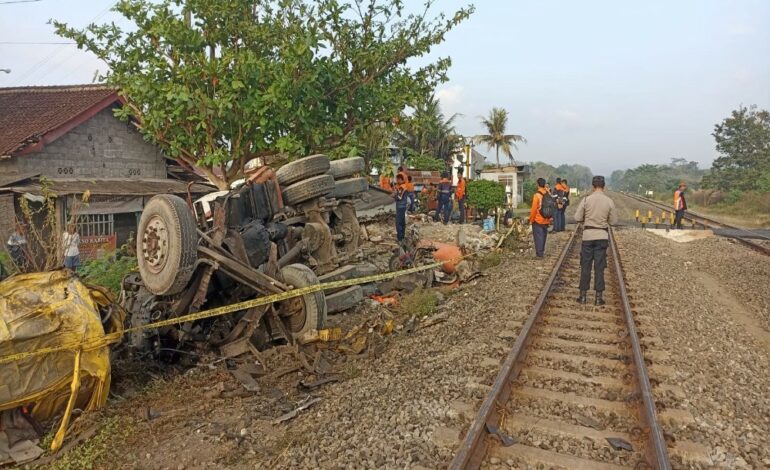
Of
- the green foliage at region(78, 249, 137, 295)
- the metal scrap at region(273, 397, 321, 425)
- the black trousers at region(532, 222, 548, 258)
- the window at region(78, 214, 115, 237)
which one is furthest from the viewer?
the window at region(78, 214, 115, 237)

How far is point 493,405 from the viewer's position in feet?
12.1

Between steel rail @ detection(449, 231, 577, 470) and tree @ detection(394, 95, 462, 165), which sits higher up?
tree @ detection(394, 95, 462, 165)

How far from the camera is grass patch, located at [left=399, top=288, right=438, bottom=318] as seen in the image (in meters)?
7.05

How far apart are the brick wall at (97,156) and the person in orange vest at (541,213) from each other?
11.7m

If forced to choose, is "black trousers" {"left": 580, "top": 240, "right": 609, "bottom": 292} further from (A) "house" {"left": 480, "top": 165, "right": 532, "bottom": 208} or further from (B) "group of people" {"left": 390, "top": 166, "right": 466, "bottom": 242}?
(A) "house" {"left": 480, "top": 165, "right": 532, "bottom": 208}

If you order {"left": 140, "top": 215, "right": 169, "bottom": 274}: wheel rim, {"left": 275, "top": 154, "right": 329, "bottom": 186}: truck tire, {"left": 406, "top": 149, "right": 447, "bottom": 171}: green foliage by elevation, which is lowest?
{"left": 140, "top": 215, "right": 169, "bottom": 274}: wheel rim

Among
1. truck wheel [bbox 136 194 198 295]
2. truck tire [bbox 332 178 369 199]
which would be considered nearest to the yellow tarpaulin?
truck wheel [bbox 136 194 198 295]

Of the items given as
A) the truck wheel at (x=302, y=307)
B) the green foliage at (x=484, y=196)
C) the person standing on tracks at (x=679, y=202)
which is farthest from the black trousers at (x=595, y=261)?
the green foliage at (x=484, y=196)

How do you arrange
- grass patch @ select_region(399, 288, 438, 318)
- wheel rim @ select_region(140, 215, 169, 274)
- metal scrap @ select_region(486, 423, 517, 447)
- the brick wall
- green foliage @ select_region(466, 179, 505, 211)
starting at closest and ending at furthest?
metal scrap @ select_region(486, 423, 517, 447), wheel rim @ select_region(140, 215, 169, 274), grass patch @ select_region(399, 288, 438, 318), the brick wall, green foliage @ select_region(466, 179, 505, 211)

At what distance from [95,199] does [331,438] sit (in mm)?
12094

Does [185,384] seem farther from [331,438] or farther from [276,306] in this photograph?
[331,438]

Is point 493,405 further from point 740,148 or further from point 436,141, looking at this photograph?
point 740,148

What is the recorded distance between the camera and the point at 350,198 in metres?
8.34

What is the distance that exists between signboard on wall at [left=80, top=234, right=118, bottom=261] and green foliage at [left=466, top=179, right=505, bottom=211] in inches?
517
